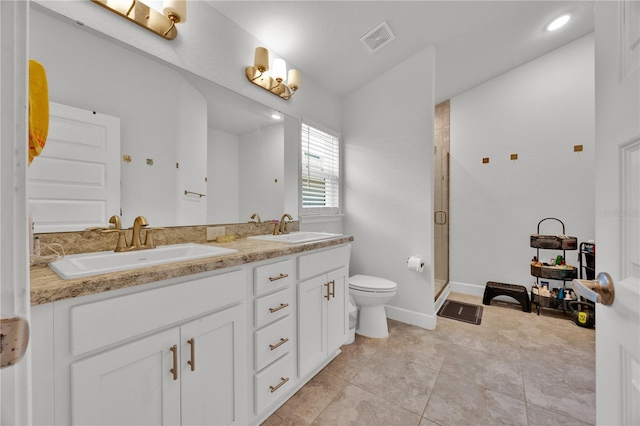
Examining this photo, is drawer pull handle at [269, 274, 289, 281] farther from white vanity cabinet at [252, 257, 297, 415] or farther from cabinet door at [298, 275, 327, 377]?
cabinet door at [298, 275, 327, 377]

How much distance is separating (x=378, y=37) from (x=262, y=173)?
4.93 ft

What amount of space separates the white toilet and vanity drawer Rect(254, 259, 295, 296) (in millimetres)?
968

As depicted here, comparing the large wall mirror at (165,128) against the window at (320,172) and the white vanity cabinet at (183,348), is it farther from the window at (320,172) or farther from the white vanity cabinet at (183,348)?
the white vanity cabinet at (183,348)

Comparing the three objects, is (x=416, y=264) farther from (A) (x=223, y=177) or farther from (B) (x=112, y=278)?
(B) (x=112, y=278)

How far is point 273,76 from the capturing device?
2027 mm

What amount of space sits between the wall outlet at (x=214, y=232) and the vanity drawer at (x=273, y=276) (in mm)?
573

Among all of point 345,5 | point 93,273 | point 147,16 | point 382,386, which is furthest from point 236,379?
point 345,5

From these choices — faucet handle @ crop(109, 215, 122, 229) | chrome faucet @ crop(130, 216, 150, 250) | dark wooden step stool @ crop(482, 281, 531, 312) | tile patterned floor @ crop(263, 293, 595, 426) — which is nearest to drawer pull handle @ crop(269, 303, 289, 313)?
tile patterned floor @ crop(263, 293, 595, 426)

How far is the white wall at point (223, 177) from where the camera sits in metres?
1.65

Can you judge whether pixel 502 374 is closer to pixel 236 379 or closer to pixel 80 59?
pixel 236 379

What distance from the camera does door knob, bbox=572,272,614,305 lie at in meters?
0.52

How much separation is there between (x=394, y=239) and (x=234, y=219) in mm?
1586

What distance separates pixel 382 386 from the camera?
5.21 ft

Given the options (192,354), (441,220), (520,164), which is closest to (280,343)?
(192,354)
